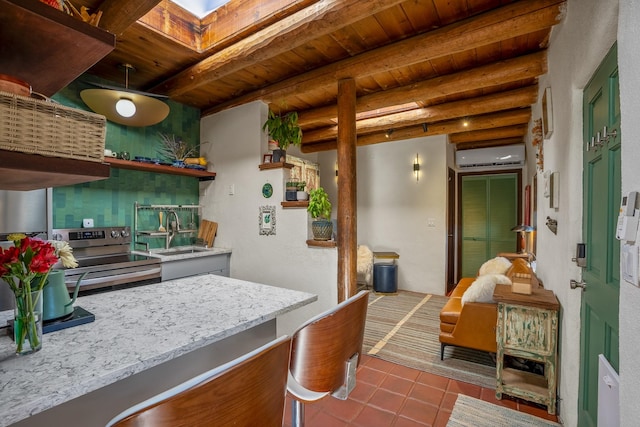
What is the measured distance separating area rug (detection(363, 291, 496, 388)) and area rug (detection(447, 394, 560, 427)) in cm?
28

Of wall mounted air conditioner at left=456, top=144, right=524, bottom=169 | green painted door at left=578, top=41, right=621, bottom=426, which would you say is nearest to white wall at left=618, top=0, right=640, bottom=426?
green painted door at left=578, top=41, right=621, bottom=426

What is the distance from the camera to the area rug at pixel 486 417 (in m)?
1.85

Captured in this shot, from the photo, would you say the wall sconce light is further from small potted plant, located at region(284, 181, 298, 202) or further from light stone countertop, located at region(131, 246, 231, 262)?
light stone countertop, located at region(131, 246, 231, 262)

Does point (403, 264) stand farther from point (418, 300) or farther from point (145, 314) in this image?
point (145, 314)

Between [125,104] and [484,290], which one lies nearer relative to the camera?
[484,290]

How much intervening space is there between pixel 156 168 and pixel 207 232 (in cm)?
102

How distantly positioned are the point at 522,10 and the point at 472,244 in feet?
15.4

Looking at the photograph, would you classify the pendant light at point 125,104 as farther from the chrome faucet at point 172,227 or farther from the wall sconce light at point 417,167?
the wall sconce light at point 417,167

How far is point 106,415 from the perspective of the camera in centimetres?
102

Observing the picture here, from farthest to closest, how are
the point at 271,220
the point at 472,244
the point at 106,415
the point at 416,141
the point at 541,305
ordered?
the point at 472,244, the point at 416,141, the point at 271,220, the point at 541,305, the point at 106,415

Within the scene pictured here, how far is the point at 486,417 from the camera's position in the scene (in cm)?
192

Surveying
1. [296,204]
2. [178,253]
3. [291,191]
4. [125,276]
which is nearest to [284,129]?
[291,191]

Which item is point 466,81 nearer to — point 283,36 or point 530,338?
point 283,36

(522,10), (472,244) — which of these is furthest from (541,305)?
(472,244)
